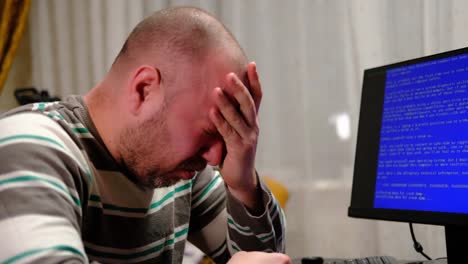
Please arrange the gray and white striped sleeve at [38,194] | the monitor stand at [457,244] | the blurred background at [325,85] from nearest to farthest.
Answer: the gray and white striped sleeve at [38,194] → the monitor stand at [457,244] → the blurred background at [325,85]

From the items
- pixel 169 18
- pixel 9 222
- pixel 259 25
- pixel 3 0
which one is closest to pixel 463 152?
pixel 169 18

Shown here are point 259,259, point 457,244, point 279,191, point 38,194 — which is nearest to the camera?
point 38,194

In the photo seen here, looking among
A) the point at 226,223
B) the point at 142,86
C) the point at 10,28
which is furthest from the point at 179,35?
the point at 10,28

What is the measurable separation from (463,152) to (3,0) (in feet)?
7.55

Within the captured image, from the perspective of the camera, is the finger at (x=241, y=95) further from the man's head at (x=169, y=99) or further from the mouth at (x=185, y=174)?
the mouth at (x=185, y=174)

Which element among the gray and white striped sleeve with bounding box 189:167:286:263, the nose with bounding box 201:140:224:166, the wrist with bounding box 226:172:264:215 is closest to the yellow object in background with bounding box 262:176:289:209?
the gray and white striped sleeve with bounding box 189:167:286:263

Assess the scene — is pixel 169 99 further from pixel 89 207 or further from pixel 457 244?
pixel 457 244

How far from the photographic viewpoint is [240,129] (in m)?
0.88

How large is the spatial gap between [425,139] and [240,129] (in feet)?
1.20

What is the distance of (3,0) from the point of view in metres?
2.51

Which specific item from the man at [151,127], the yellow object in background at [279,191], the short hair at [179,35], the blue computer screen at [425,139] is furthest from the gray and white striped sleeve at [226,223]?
the yellow object in background at [279,191]

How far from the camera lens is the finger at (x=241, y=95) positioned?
0.83m

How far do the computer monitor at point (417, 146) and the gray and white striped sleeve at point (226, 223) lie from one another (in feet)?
0.56

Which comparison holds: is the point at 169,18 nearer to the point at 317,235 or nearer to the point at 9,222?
the point at 9,222
